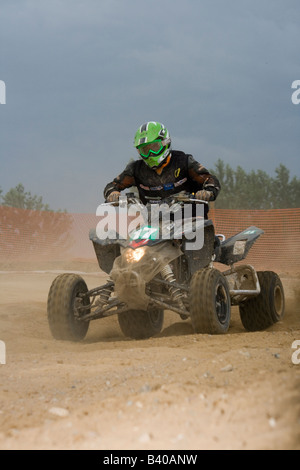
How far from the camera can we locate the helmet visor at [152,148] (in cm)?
588

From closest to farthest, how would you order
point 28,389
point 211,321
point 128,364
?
point 28,389 < point 128,364 < point 211,321

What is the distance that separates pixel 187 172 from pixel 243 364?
10.5ft

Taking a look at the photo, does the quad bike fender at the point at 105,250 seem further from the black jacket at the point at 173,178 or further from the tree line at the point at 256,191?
the tree line at the point at 256,191

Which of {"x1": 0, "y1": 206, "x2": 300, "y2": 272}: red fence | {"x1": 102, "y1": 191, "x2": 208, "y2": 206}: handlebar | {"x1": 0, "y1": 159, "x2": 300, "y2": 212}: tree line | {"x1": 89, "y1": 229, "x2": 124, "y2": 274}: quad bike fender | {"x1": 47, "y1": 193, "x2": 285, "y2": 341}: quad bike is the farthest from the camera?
{"x1": 0, "y1": 159, "x2": 300, "y2": 212}: tree line

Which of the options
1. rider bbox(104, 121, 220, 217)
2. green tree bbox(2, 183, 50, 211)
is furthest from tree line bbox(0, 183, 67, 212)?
rider bbox(104, 121, 220, 217)

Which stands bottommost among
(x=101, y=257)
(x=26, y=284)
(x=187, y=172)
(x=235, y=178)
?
(x=26, y=284)

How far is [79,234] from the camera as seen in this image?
78.1 feet

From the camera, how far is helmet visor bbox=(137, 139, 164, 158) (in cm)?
588

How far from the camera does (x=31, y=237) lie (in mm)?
22688

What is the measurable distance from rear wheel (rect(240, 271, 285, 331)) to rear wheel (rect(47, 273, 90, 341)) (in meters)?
2.02

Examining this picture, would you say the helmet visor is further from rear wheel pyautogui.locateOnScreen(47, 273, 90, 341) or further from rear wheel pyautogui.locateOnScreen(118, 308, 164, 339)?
rear wheel pyautogui.locateOnScreen(118, 308, 164, 339)

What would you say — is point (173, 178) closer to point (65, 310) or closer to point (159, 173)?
point (159, 173)
